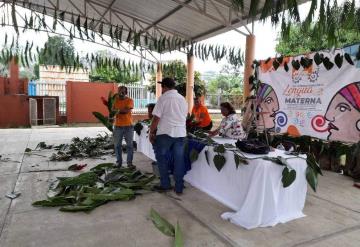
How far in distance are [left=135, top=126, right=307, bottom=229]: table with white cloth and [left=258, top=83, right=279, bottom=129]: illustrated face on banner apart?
8.94ft

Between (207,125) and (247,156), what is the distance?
294 cm

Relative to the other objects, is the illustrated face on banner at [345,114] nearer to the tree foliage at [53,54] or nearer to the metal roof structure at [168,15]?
the metal roof structure at [168,15]

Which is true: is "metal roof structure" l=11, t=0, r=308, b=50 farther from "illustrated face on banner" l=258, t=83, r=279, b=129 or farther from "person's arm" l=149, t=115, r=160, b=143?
"person's arm" l=149, t=115, r=160, b=143

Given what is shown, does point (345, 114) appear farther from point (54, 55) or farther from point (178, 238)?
point (54, 55)

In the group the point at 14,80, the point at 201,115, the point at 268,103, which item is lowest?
the point at 201,115

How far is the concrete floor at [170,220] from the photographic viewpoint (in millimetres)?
2764

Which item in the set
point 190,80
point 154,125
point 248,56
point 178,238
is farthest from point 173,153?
point 190,80

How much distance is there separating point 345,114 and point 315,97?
602 millimetres

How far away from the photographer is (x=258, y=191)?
10.1 ft

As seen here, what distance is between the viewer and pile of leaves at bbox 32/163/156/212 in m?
3.54

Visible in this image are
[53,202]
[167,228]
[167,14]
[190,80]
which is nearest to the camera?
[167,228]

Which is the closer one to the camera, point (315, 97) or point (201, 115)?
point (315, 97)

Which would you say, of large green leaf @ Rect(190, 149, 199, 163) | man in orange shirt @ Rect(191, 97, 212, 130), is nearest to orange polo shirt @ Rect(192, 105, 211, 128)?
man in orange shirt @ Rect(191, 97, 212, 130)

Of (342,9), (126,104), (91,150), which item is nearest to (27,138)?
(91,150)
